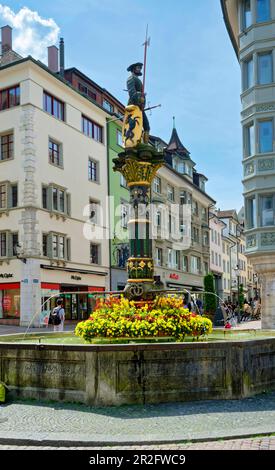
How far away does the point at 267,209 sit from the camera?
27859 millimetres

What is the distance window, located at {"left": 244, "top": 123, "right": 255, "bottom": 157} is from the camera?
28.7 m

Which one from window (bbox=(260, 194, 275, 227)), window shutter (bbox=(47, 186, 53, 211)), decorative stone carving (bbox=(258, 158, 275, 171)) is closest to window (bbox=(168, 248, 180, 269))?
window shutter (bbox=(47, 186, 53, 211))

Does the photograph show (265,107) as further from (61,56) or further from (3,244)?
(61,56)

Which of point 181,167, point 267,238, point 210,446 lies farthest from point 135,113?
point 181,167

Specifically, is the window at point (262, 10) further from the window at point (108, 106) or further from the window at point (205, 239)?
the window at point (205, 239)

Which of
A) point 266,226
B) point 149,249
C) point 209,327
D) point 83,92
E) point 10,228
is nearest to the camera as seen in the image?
point 209,327

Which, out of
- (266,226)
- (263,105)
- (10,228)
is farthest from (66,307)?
(263,105)

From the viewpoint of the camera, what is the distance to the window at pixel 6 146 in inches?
1418

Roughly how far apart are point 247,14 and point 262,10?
41.2 inches

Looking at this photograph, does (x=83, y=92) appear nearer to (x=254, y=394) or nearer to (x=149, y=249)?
(x=149, y=249)

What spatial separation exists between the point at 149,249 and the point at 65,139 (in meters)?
27.5

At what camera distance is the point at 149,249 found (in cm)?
1293

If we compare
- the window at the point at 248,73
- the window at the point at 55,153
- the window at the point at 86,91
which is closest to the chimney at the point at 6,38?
the window at the point at 86,91

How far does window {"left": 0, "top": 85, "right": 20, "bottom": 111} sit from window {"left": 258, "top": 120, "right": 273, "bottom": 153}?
1605cm
